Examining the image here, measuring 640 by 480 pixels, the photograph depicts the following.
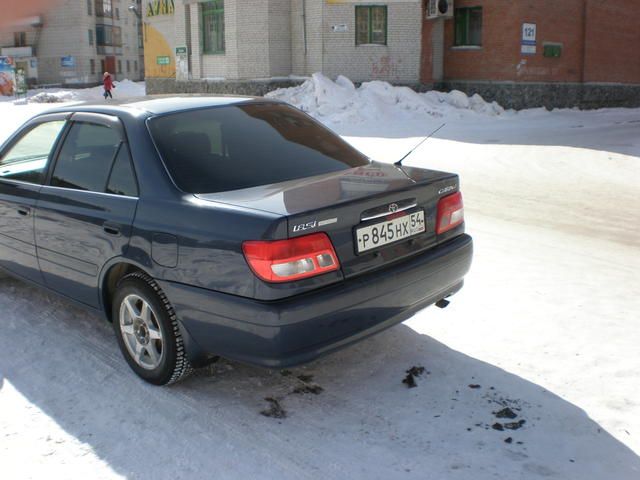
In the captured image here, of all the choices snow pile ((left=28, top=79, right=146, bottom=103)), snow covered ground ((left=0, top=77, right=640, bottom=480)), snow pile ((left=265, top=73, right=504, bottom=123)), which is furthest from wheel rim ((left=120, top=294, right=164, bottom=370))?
snow pile ((left=28, top=79, right=146, bottom=103))

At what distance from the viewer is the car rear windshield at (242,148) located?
11.9 ft

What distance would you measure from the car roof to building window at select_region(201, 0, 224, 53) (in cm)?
2326

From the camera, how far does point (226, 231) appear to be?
316cm

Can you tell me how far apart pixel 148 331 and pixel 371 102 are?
1818 centimetres

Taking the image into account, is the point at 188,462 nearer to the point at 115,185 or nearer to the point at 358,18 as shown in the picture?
the point at 115,185

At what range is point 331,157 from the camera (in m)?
4.18

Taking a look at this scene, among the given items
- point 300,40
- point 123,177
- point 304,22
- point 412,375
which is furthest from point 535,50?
point 123,177

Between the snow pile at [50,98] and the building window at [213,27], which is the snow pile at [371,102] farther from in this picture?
the snow pile at [50,98]

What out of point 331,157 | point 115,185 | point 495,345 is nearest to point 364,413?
point 495,345

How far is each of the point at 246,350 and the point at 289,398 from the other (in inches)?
21.5

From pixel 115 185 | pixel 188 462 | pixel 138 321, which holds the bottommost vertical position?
pixel 188 462

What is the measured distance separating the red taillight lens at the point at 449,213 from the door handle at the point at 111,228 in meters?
1.75

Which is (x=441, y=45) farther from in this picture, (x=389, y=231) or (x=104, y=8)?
(x=104, y=8)

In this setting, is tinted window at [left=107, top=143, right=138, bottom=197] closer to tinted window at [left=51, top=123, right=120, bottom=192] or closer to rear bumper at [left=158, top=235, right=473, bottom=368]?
tinted window at [left=51, top=123, right=120, bottom=192]
